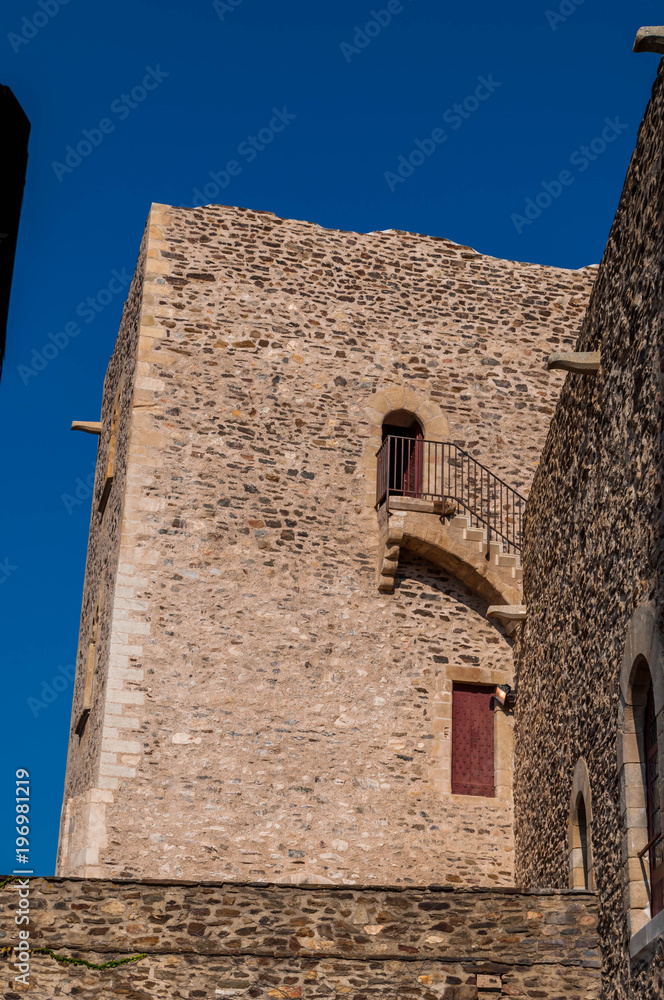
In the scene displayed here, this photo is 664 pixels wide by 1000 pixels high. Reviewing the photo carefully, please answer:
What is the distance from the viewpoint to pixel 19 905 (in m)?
9.77

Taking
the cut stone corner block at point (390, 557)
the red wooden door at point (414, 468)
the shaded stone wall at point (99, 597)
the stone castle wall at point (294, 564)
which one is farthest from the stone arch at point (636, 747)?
the red wooden door at point (414, 468)

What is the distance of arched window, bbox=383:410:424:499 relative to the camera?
15.6 metres

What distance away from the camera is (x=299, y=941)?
9930mm

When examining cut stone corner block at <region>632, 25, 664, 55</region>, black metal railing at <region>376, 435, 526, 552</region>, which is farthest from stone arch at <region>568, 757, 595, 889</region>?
cut stone corner block at <region>632, 25, 664, 55</region>

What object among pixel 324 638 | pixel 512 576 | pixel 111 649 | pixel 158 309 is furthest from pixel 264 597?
pixel 158 309

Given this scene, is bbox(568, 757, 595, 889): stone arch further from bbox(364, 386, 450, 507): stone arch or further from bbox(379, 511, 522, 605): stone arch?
bbox(364, 386, 450, 507): stone arch

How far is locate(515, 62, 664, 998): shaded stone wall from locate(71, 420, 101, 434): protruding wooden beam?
323 inches

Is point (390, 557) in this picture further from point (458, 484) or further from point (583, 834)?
point (583, 834)

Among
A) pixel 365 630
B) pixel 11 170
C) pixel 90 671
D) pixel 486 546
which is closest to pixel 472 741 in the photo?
pixel 365 630

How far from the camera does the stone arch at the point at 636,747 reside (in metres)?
8.46

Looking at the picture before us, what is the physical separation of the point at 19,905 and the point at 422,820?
541cm

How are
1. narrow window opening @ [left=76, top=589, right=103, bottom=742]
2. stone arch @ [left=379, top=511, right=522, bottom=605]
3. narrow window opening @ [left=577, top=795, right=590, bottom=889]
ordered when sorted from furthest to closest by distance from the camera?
narrow window opening @ [left=76, top=589, right=103, bottom=742]
stone arch @ [left=379, top=511, right=522, bottom=605]
narrow window opening @ [left=577, top=795, right=590, bottom=889]

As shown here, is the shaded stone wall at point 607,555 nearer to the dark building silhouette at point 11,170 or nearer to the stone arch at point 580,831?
the stone arch at point 580,831

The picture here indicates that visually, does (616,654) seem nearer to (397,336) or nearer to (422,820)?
(422,820)
